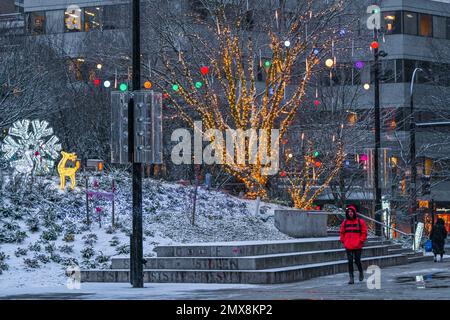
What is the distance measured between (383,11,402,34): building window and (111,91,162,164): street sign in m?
52.0

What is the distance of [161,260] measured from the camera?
23.2 m

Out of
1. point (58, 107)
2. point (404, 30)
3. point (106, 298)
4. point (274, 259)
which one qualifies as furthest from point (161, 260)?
point (404, 30)

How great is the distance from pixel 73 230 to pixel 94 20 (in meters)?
36.6

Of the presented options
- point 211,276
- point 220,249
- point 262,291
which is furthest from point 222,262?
point 262,291

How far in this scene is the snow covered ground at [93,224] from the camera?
75.6 ft

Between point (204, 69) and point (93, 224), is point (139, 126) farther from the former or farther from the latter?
point (204, 69)

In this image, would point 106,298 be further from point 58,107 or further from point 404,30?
point 404,30

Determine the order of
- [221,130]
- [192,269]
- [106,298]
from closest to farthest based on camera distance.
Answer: [106,298]
[192,269]
[221,130]

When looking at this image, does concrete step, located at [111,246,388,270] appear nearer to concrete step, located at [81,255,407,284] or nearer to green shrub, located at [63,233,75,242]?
concrete step, located at [81,255,407,284]

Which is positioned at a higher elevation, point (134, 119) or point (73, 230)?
point (134, 119)

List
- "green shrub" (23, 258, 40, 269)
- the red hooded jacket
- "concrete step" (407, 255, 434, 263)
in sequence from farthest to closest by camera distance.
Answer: "concrete step" (407, 255, 434, 263)
"green shrub" (23, 258, 40, 269)
the red hooded jacket

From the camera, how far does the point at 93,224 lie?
2602cm

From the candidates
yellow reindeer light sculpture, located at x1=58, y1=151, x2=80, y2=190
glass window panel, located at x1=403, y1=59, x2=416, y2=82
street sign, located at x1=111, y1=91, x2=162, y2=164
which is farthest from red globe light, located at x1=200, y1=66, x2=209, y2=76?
glass window panel, located at x1=403, y1=59, x2=416, y2=82

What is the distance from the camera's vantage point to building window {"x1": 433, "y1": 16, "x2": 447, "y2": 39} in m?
72.8
